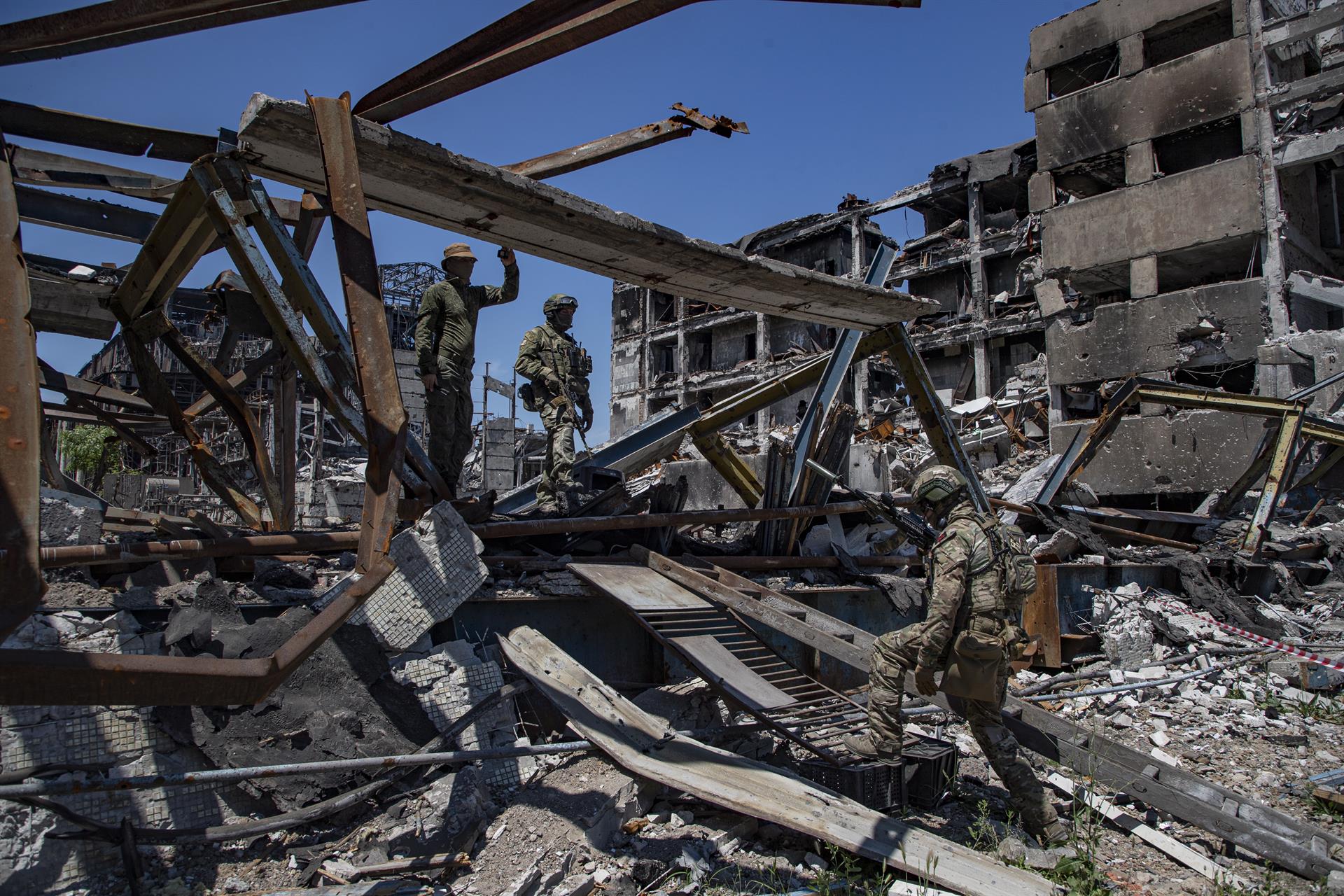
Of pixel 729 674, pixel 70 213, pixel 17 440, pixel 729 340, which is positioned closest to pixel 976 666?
pixel 729 674

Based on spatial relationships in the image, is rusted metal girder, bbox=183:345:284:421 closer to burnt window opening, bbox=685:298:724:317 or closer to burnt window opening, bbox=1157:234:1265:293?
burnt window opening, bbox=1157:234:1265:293

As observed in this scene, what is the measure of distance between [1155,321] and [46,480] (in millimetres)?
18472

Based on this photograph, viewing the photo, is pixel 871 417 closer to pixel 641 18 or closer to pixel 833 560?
pixel 833 560

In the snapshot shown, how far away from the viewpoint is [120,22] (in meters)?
2.57

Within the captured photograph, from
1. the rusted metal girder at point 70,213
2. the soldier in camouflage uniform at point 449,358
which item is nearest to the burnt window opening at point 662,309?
the soldier in camouflage uniform at point 449,358

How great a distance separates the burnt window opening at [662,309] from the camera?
42625 millimetres

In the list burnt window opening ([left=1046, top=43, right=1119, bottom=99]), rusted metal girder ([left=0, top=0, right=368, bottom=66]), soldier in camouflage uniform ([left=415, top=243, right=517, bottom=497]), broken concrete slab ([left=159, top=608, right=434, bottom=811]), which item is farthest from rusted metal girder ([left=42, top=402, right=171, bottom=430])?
burnt window opening ([left=1046, top=43, right=1119, bottom=99])

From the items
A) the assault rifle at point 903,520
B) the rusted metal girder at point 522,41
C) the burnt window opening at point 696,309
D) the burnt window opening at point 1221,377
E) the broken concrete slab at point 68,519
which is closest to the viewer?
the rusted metal girder at point 522,41

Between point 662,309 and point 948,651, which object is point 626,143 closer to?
point 948,651

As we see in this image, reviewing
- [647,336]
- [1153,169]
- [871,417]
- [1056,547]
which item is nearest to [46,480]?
[1056,547]

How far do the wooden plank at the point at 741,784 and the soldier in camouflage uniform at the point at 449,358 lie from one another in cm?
165

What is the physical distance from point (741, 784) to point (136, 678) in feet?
7.88

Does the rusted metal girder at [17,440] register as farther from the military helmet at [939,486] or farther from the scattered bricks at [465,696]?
the military helmet at [939,486]

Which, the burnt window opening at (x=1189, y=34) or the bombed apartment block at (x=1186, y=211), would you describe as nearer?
the bombed apartment block at (x=1186, y=211)
